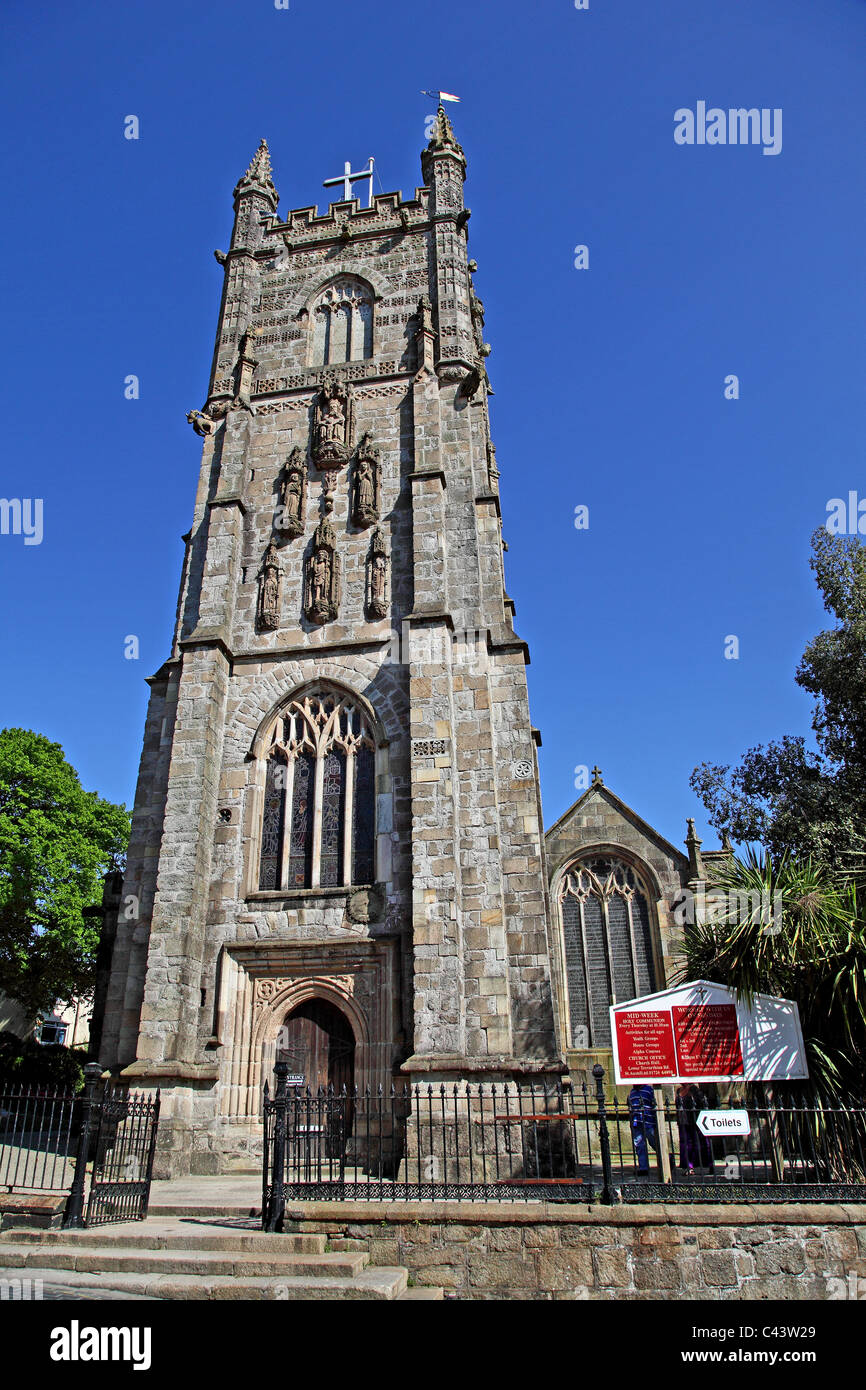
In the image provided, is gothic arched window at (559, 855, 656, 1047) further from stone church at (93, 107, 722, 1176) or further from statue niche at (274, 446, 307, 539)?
statue niche at (274, 446, 307, 539)

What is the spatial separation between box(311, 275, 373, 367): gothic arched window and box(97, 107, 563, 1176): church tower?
7 centimetres

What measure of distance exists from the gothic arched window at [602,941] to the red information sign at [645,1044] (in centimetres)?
1381

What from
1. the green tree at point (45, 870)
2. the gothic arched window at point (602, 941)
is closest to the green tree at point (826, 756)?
the gothic arched window at point (602, 941)

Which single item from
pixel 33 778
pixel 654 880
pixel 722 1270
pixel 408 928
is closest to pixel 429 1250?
pixel 722 1270

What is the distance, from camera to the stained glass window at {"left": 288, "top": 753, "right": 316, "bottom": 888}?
50.5 feet

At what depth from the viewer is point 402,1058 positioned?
13453 mm

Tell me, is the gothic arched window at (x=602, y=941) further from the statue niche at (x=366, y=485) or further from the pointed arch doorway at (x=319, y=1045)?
the statue niche at (x=366, y=485)

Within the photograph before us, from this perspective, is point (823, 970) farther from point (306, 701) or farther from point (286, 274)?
point (286, 274)

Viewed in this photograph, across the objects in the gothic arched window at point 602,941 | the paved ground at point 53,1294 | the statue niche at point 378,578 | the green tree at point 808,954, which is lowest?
the paved ground at point 53,1294

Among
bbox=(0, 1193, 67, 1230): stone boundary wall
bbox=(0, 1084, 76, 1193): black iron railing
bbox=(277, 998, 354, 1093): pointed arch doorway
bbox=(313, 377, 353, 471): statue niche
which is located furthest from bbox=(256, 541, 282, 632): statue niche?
bbox=(0, 1193, 67, 1230): stone boundary wall

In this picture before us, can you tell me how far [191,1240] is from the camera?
7.41 metres

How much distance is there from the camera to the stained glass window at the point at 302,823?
50.5ft

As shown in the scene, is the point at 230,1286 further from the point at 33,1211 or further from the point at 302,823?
the point at 302,823

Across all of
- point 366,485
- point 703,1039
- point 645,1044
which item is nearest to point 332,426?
point 366,485
